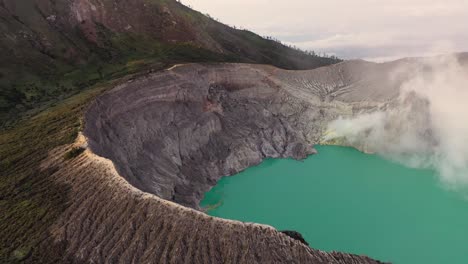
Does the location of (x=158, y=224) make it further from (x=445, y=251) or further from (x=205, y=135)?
(x=205, y=135)

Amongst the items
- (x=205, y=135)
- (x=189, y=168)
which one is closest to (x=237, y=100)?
(x=205, y=135)

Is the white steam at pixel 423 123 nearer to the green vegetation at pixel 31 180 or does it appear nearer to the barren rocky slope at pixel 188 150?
the barren rocky slope at pixel 188 150

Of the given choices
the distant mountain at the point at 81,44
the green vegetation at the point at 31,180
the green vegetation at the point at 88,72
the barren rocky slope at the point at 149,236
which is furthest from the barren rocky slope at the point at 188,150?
the distant mountain at the point at 81,44

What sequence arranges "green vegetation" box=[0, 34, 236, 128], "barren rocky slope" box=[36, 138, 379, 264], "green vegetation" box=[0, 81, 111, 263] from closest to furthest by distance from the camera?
"barren rocky slope" box=[36, 138, 379, 264]
"green vegetation" box=[0, 81, 111, 263]
"green vegetation" box=[0, 34, 236, 128]

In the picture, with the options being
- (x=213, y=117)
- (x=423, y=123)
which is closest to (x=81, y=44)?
(x=213, y=117)

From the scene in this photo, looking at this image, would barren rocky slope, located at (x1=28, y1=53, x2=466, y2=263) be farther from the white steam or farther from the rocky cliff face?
the white steam

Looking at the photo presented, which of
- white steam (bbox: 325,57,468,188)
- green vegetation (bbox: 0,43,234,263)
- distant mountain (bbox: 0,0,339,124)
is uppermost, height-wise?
distant mountain (bbox: 0,0,339,124)

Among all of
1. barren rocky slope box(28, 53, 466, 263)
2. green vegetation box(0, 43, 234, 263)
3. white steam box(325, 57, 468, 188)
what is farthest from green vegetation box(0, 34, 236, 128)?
white steam box(325, 57, 468, 188)
